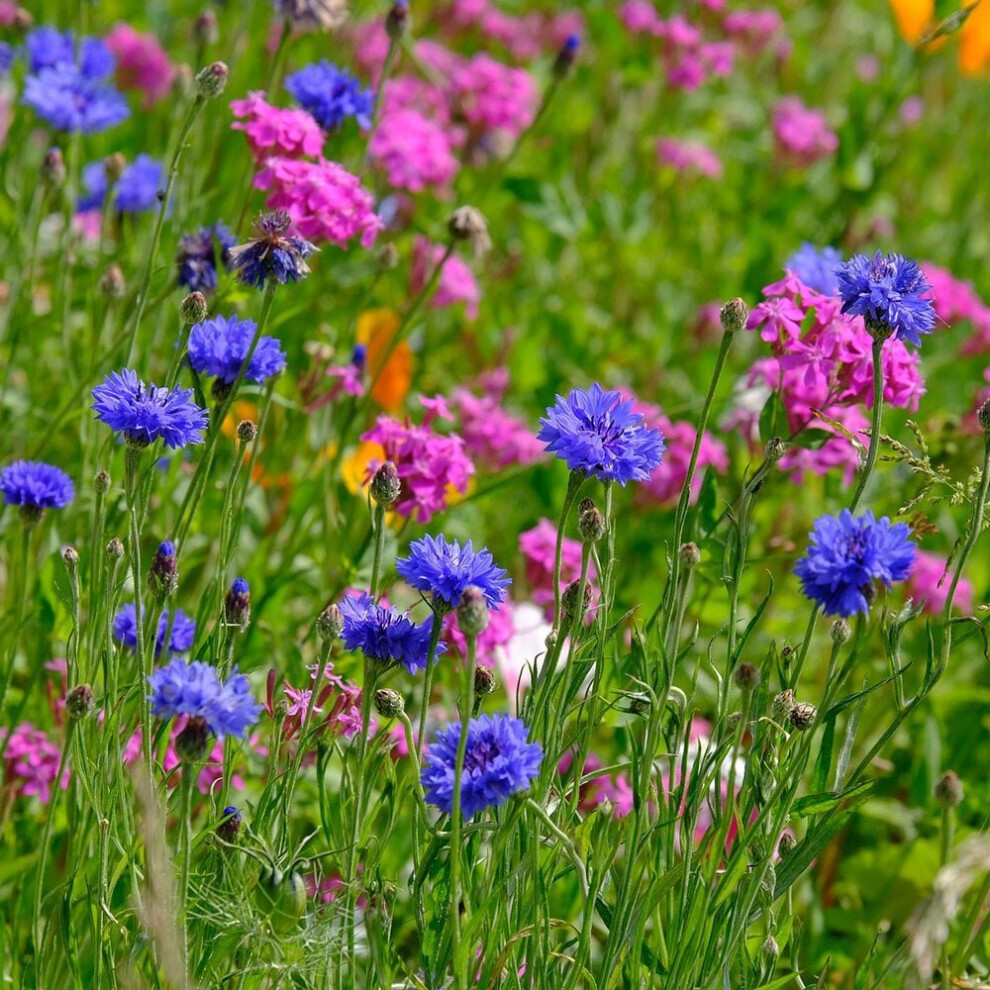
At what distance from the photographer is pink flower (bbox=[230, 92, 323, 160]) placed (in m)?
1.54

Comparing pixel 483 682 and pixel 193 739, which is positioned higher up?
pixel 483 682

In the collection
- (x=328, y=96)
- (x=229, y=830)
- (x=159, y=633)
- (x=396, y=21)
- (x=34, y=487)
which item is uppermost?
(x=396, y=21)

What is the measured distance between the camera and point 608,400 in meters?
1.07

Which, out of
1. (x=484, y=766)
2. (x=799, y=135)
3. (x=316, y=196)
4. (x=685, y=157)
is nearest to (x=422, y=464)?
(x=316, y=196)

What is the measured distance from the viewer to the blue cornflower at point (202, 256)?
1549mm

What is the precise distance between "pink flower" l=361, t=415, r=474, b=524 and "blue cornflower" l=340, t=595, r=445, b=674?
1.63 feet

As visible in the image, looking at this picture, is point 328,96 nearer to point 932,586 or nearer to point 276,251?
point 276,251

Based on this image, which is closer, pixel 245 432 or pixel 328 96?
pixel 245 432

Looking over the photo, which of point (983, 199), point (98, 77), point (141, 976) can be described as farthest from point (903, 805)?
point (983, 199)

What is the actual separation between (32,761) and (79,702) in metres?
0.47

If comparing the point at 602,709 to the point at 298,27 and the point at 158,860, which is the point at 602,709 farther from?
the point at 298,27

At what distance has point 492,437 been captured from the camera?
2020 mm

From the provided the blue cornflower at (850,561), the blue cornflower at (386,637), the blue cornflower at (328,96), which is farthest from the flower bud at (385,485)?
the blue cornflower at (328,96)

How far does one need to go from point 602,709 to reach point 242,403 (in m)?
1.02
